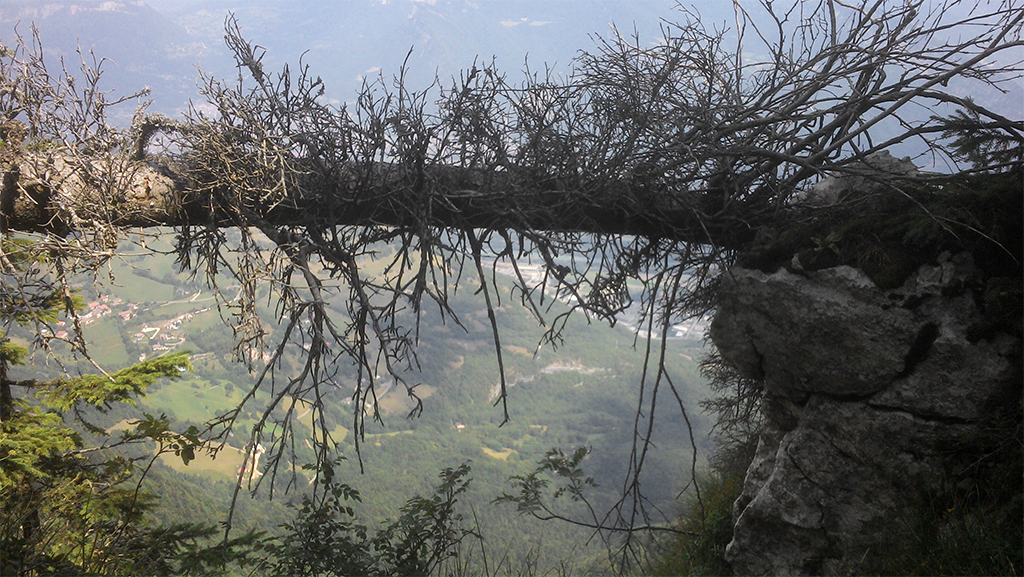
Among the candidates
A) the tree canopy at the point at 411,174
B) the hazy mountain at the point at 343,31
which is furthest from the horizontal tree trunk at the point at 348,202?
the hazy mountain at the point at 343,31

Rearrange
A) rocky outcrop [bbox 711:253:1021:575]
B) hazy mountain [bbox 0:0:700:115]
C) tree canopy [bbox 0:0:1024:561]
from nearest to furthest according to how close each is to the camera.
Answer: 1. tree canopy [bbox 0:0:1024:561]
2. rocky outcrop [bbox 711:253:1021:575]
3. hazy mountain [bbox 0:0:700:115]

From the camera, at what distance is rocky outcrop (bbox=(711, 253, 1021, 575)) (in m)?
2.84

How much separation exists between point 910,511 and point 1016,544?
1.54 feet

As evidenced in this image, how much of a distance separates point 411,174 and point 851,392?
2860mm

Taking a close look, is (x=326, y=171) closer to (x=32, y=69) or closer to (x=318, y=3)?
(x=32, y=69)

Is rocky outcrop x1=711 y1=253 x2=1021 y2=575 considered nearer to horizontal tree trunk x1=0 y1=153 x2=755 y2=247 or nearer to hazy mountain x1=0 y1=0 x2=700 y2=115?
horizontal tree trunk x1=0 y1=153 x2=755 y2=247

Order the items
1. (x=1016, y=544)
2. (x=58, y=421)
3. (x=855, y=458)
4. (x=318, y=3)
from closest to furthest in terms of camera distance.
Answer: (x=1016, y=544)
(x=855, y=458)
(x=58, y=421)
(x=318, y=3)

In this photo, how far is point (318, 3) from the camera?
3500cm

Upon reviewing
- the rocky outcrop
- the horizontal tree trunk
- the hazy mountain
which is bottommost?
the rocky outcrop

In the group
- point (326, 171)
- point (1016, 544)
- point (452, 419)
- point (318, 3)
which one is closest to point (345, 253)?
point (326, 171)

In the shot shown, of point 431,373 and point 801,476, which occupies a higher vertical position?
point 801,476

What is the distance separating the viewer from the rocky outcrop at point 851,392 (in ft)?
9.33

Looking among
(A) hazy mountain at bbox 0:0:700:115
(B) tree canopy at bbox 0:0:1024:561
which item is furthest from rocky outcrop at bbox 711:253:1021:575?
(A) hazy mountain at bbox 0:0:700:115

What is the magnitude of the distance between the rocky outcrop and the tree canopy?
55 centimetres
